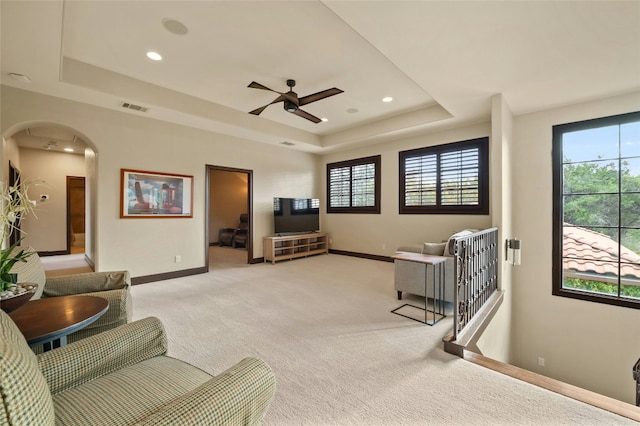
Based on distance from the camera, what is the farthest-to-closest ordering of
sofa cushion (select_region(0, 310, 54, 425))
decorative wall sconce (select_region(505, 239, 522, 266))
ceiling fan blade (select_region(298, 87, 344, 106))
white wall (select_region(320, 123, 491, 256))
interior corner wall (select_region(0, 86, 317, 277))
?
1. white wall (select_region(320, 123, 491, 256))
2. decorative wall sconce (select_region(505, 239, 522, 266))
3. interior corner wall (select_region(0, 86, 317, 277))
4. ceiling fan blade (select_region(298, 87, 344, 106))
5. sofa cushion (select_region(0, 310, 54, 425))

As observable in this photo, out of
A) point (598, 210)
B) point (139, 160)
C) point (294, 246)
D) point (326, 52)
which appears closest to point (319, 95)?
point (326, 52)

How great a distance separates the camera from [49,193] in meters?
6.85

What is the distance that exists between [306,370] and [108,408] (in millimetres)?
1343

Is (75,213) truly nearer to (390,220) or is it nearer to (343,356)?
(390,220)

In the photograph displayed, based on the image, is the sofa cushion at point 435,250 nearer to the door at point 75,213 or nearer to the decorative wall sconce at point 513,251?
the decorative wall sconce at point 513,251

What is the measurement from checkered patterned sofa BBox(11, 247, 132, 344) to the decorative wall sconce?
180 inches

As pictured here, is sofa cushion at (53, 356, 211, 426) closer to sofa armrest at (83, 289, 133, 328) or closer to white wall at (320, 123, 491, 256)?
sofa armrest at (83, 289, 133, 328)

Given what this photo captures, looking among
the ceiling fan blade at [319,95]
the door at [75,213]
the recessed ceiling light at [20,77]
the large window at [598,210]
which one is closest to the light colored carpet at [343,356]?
the large window at [598,210]

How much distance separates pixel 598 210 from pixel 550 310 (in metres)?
1.60

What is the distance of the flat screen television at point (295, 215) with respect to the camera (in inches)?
253

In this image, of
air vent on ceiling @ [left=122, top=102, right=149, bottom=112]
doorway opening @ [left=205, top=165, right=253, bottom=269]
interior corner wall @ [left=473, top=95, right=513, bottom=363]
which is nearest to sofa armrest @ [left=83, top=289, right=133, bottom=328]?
air vent on ceiling @ [left=122, top=102, right=149, bottom=112]

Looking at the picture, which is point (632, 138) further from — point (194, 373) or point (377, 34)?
point (194, 373)

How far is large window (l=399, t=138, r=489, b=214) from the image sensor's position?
4.94 m

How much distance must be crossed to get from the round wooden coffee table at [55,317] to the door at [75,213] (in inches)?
280
